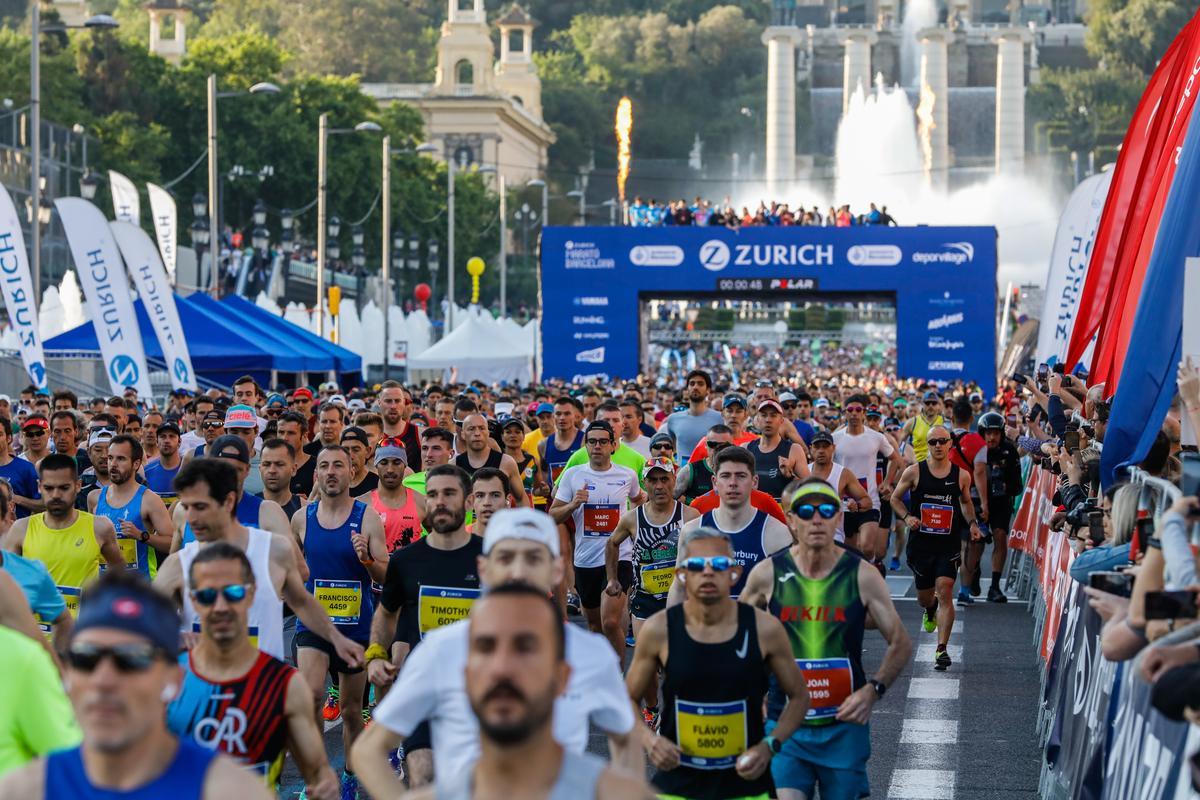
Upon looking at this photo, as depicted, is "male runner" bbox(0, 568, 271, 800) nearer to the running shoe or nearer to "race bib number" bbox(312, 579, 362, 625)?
"race bib number" bbox(312, 579, 362, 625)

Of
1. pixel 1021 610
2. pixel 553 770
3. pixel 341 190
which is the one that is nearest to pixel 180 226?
pixel 341 190

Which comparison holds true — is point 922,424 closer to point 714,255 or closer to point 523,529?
point 523,529

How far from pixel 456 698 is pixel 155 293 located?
20549 mm

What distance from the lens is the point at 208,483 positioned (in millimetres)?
7637

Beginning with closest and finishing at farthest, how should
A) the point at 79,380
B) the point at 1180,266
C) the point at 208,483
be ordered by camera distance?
the point at 208,483
the point at 1180,266
the point at 79,380

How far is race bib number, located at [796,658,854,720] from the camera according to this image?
→ 774cm

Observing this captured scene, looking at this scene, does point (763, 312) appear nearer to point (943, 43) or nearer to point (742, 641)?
point (943, 43)

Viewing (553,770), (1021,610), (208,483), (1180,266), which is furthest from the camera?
(1021,610)

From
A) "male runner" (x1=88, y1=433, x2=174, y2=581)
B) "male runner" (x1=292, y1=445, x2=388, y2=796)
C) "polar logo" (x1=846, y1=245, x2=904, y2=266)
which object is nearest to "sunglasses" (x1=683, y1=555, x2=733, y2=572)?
"male runner" (x1=292, y1=445, x2=388, y2=796)

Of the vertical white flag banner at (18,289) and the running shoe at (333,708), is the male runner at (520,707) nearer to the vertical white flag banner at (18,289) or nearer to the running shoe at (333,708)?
the running shoe at (333,708)

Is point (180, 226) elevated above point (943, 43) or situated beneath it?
situated beneath

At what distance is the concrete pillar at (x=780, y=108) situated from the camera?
477ft

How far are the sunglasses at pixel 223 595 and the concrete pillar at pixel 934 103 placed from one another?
135 meters

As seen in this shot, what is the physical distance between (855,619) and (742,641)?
95cm
